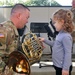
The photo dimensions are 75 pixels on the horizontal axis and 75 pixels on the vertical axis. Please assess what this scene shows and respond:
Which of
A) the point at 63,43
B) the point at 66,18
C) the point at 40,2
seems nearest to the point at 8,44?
the point at 63,43

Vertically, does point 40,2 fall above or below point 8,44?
below

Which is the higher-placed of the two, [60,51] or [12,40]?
[12,40]

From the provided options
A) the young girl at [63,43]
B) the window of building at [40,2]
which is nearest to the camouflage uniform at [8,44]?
the young girl at [63,43]

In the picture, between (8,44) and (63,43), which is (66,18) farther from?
(8,44)

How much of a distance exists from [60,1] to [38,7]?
779mm

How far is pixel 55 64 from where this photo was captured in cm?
332

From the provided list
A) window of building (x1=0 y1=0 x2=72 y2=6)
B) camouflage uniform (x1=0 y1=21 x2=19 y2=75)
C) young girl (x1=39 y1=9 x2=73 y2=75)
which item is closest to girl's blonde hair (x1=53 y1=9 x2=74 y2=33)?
young girl (x1=39 y1=9 x2=73 y2=75)

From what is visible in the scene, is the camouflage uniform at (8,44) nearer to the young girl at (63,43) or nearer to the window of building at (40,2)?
the young girl at (63,43)

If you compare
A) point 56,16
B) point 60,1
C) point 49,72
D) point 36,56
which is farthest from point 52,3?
point 36,56

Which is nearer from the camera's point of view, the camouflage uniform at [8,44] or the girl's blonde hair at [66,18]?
the camouflage uniform at [8,44]

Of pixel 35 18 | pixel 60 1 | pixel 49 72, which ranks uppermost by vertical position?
pixel 60 1

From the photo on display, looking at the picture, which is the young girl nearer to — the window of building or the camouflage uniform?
the camouflage uniform

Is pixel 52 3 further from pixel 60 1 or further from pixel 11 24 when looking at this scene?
pixel 11 24

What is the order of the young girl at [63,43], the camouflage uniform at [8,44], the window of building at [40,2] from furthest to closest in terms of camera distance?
1. the window of building at [40,2]
2. the young girl at [63,43]
3. the camouflage uniform at [8,44]
